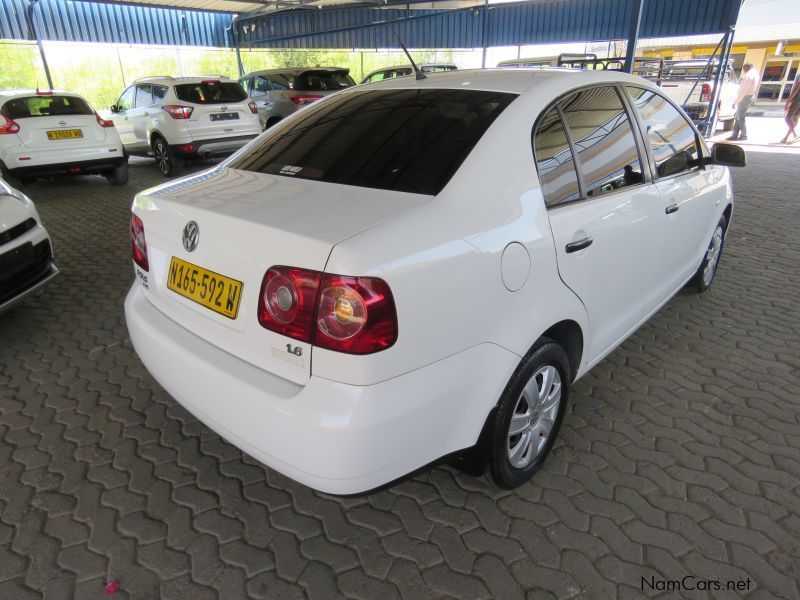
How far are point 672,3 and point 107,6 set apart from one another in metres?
15.6

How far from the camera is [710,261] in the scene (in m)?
4.18

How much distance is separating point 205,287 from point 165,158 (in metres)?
8.65

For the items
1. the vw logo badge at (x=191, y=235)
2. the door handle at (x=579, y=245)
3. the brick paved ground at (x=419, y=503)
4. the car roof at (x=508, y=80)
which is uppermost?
the car roof at (x=508, y=80)

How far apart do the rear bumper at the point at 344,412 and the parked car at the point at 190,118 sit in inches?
312

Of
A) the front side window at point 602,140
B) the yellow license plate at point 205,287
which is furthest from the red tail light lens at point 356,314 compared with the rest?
the front side window at point 602,140

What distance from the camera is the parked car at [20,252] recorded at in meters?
3.32

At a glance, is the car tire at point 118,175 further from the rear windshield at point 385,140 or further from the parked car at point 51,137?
the rear windshield at point 385,140

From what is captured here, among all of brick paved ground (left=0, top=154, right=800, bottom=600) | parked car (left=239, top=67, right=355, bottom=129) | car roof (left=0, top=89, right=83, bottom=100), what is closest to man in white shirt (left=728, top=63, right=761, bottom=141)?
parked car (left=239, top=67, right=355, bottom=129)

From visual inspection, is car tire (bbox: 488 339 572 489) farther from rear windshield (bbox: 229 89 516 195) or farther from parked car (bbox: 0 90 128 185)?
parked car (bbox: 0 90 128 185)

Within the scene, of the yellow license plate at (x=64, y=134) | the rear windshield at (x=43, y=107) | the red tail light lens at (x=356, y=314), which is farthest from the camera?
the yellow license plate at (x=64, y=134)

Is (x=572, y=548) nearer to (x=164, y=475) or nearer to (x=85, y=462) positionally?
(x=164, y=475)

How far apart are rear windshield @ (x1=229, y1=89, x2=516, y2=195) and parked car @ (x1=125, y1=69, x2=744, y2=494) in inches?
0.4

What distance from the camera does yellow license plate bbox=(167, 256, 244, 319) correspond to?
178 centimetres

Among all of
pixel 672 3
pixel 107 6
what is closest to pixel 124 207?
pixel 107 6
